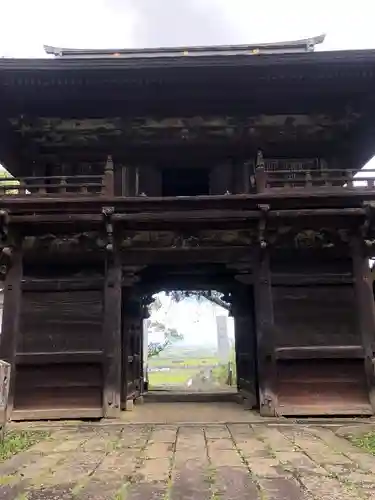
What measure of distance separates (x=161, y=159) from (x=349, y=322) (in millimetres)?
5562

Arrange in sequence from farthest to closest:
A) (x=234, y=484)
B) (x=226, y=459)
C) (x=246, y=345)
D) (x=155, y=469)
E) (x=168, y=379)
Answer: (x=168, y=379) < (x=246, y=345) < (x=226, y=459) < (x=155, y=469) < (x=234, y=484)

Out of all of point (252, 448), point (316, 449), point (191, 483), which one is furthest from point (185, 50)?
point (191, 483)

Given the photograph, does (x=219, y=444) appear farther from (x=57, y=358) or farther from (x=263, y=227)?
(x=263, y=227)

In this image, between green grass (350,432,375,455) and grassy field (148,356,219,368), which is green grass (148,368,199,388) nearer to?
grassy field (148,356,219,368)

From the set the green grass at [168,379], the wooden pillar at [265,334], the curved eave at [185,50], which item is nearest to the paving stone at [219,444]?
the wooden pillar at [265,334]

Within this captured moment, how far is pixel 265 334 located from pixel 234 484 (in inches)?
181

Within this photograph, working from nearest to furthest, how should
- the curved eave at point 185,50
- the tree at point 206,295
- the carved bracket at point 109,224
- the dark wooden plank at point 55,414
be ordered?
the dark wooden plank at point 55,414, the carved bracket at point 109,224, the curved eave at point 185,50, the tree at point 206,295

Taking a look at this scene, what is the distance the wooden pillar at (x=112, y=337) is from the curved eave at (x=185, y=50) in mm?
9775

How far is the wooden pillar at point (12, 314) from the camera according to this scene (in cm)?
848

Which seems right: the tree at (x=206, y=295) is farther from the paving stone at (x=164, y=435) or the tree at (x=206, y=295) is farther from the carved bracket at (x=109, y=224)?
the paving stone at (x=164, y=435)

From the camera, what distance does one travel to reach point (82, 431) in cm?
727

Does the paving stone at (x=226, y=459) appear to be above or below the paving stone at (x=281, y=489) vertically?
below

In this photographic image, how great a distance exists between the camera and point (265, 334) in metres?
8.52

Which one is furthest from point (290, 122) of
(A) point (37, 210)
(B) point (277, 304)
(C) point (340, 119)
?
(A) point (37, 210)
